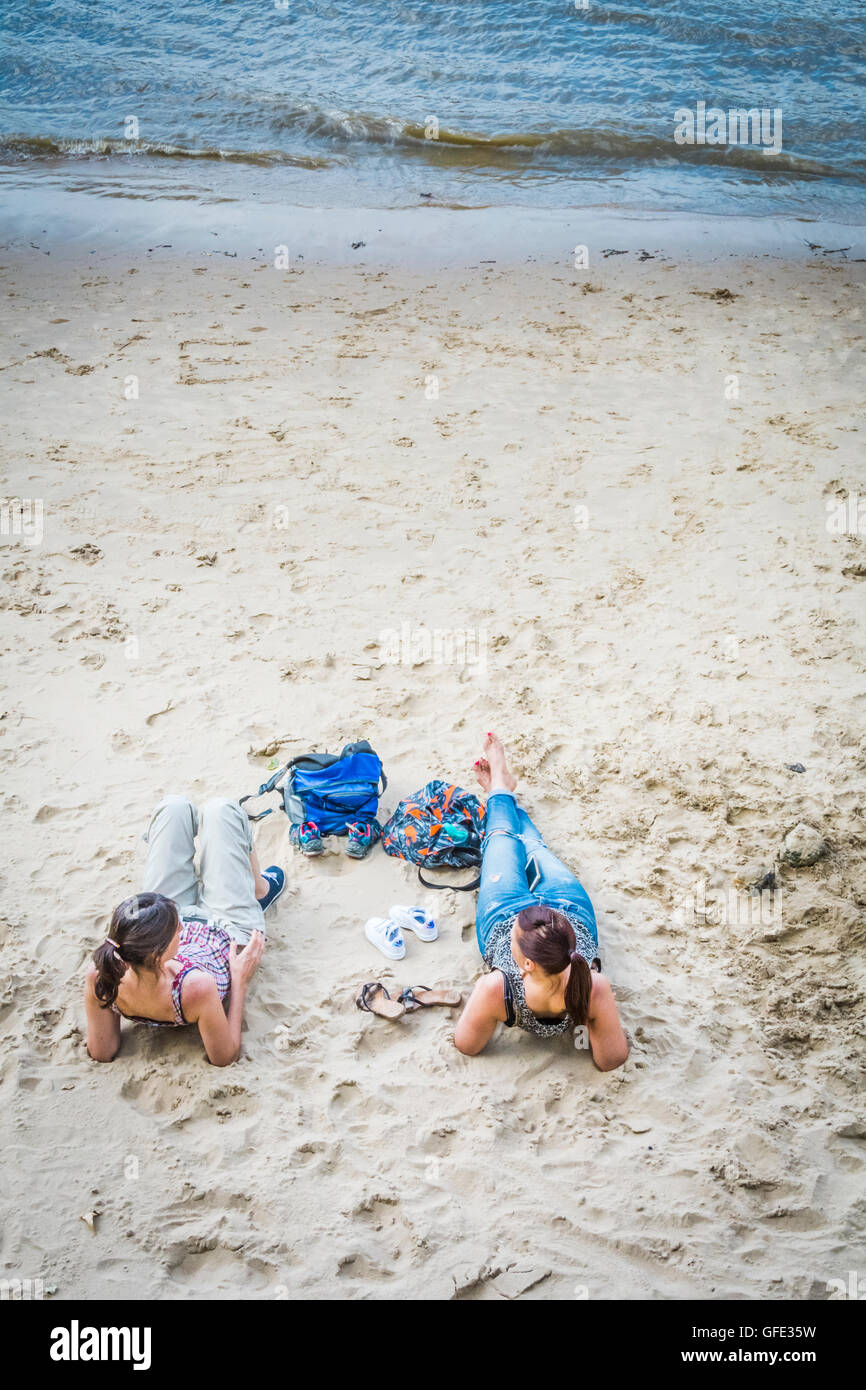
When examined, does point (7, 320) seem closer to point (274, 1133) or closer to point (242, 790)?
point (242, 790)

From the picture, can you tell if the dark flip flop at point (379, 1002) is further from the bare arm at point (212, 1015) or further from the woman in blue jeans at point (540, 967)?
the bare arm at point (212, 1015)

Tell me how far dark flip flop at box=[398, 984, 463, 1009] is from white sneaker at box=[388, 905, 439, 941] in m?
0.29

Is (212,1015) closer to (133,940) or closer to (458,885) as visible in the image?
(133,940)

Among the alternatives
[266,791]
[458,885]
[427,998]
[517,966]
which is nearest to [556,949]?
[517,966]

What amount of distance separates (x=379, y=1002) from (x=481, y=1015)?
1.46 ft

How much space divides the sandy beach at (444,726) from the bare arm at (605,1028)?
0.30 feet

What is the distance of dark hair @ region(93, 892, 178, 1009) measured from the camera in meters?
3.21

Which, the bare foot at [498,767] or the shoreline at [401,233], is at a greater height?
the shoreline at [401,233]

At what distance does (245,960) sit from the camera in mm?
3674

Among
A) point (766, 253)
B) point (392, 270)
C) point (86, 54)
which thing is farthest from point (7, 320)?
point (86, 54)

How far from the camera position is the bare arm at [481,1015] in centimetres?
340

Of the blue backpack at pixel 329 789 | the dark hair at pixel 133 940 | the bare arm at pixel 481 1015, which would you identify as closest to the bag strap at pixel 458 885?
the blue backpack at pixel 329 789

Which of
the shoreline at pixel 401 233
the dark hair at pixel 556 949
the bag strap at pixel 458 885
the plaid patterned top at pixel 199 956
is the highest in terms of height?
the shoreline at pixel 401 233

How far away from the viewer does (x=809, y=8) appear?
17484 millimetres
